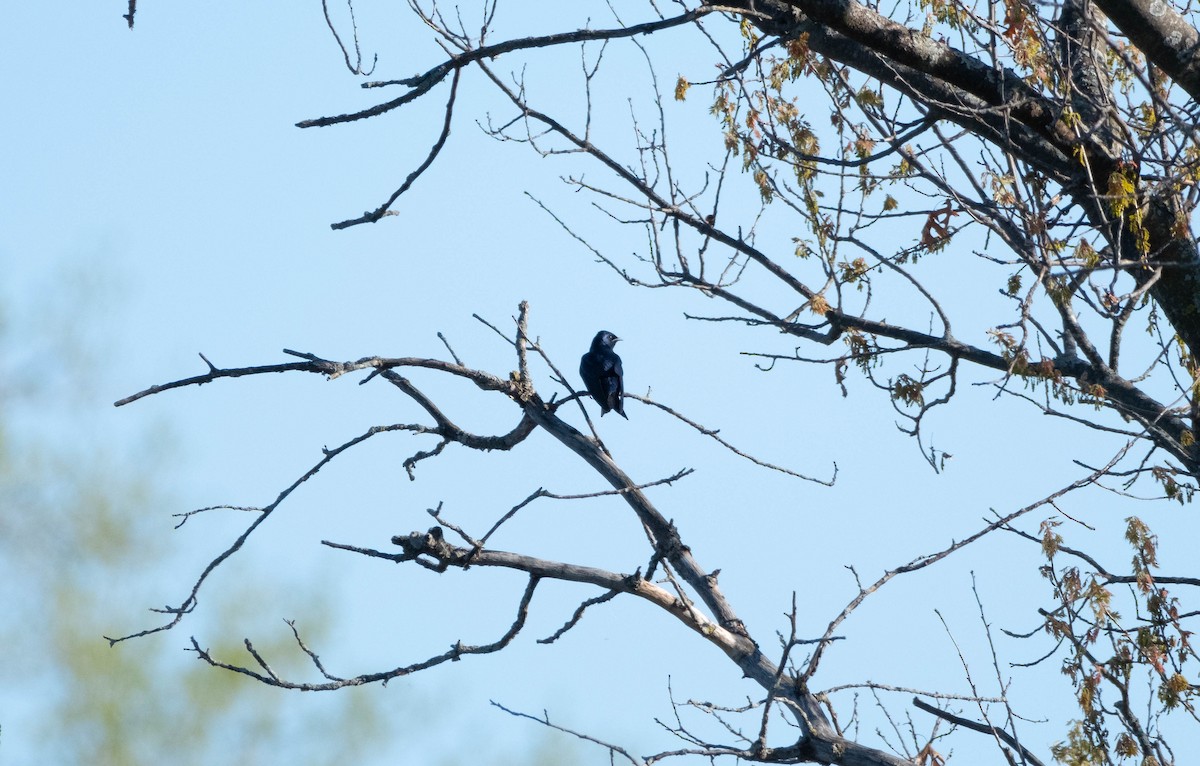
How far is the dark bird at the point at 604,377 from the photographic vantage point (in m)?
7.81

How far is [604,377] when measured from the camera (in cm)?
809

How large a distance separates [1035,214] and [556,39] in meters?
1.78

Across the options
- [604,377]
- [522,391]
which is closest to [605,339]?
[604,377]

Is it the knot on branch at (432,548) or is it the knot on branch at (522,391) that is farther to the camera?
the knot on branch at (522,391)

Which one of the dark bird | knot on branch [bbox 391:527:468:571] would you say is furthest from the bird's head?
knot on branch [bbox 391:527:468:571]

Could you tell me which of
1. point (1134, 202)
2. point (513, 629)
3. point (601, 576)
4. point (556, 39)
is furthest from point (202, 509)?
point (1134, 202)

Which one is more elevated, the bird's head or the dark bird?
the bird's head

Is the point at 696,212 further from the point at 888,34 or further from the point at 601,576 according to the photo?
the point at 601,576

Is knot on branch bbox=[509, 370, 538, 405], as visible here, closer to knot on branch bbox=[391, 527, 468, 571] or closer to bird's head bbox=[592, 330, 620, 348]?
knot on branch bbox=[391, 527, 468, 571]

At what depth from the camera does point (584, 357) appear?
8430 millimetres

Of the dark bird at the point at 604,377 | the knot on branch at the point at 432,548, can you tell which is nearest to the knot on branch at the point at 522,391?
the knot on branch at the point at 432,548

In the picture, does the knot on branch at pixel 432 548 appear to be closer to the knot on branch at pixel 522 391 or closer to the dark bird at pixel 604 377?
the knot on branch at pixel 522 391

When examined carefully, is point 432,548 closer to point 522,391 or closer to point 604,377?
point 522,391

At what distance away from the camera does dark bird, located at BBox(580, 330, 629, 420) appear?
25.6ft
